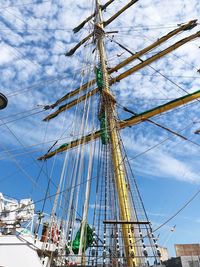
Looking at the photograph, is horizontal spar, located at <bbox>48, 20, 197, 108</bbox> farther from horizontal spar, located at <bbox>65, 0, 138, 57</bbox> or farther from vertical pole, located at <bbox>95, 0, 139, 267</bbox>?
horizontal spar, located at <bbox>65, 0, 138, 57</bbox>

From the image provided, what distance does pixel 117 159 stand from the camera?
516 inches

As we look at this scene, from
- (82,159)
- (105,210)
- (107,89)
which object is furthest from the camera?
(107,89)

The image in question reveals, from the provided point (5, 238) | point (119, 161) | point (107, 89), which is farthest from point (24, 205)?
point (107, 89)

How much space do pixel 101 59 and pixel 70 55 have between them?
421 centimetres

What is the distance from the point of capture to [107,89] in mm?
15547

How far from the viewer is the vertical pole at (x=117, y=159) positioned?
10294 millimetres

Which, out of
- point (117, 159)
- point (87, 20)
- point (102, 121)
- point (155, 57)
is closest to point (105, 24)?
point (87, 20)

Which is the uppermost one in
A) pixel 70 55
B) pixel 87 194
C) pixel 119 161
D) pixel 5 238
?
pixel 70 55

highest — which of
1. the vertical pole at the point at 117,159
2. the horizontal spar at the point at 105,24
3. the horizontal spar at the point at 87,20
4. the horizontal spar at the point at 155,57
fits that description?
the horizontal spar at the point at 87,20

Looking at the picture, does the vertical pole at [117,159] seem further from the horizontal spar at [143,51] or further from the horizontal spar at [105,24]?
the horizontal spar at [143,51]

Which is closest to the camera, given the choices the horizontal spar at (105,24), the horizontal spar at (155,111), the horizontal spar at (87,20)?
the horizontal spar at (155,111)

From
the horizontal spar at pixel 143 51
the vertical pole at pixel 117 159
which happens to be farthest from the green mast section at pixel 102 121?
the horizontal spar at pixel 143 51

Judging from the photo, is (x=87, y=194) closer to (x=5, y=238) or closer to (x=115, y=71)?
(x=5, y=238)

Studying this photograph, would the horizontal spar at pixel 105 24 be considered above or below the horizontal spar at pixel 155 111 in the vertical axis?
above
